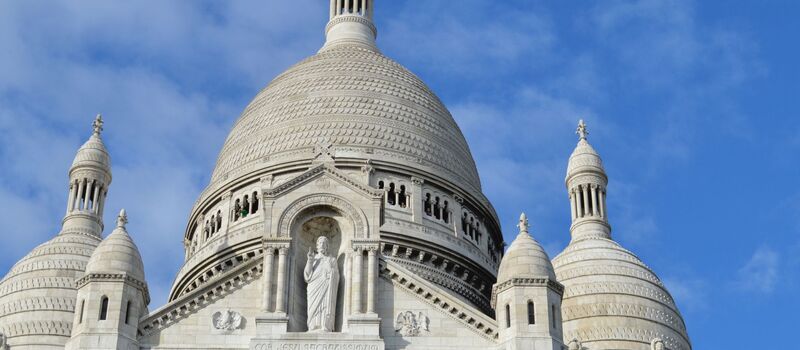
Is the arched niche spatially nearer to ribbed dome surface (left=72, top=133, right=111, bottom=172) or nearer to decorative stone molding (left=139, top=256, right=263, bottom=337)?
decorative stone molding (left=139, top=256, right=263, bottom=337)

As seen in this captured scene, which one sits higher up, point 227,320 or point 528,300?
point 528,300

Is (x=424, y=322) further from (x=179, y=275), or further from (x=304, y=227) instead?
(x=179, y=275)

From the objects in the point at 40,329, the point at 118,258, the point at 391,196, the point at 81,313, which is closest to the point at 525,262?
the point at 118,258

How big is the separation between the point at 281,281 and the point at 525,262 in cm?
653

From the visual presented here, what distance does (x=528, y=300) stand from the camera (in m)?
41.4

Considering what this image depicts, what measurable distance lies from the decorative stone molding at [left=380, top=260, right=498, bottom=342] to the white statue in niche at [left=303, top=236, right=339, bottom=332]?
4.64 ft

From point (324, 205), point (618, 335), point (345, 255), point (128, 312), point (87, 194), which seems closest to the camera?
point (128, 312)

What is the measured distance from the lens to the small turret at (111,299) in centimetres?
4062

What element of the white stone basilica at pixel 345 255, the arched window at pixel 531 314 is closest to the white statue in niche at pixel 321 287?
the white stone basilica at pixel 345 255

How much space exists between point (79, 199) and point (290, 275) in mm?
18676

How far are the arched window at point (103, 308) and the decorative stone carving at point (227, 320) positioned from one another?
2.86m

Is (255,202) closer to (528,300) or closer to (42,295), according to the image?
(42,295)

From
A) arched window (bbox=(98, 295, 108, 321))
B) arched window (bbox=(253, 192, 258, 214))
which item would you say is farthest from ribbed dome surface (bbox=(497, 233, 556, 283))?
arched window (bbox=(253, 192, 258, 214))

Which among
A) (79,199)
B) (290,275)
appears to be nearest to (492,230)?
(79,199)
